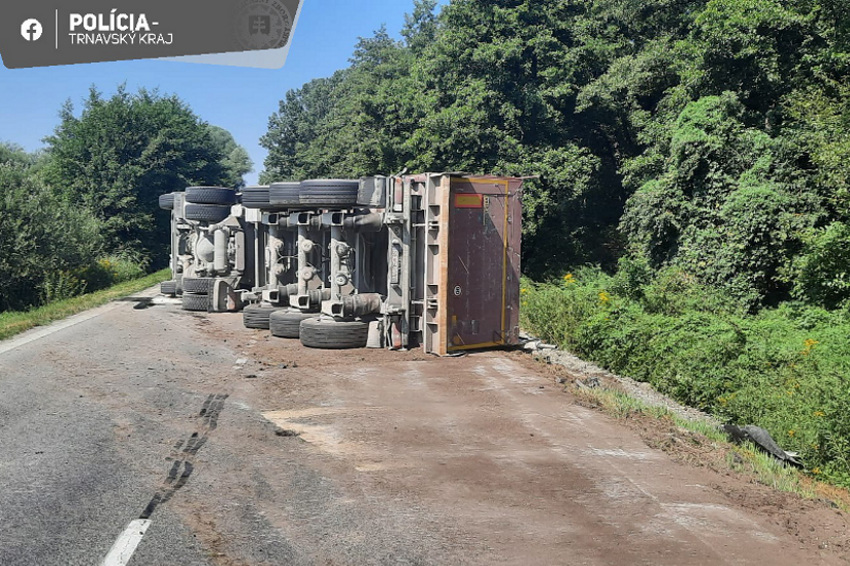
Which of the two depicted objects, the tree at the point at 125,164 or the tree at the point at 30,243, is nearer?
the tree at the point at 30,243

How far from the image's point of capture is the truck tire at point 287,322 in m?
14.3

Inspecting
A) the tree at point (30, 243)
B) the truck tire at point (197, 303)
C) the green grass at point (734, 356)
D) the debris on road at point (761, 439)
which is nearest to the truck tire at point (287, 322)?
the green grass at point (734, 356)

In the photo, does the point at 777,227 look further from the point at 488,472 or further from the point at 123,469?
the point at 123,469

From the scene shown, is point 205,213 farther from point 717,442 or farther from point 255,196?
point 717,442

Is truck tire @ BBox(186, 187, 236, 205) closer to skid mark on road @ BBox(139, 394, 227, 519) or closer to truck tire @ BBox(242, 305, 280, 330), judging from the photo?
truck tire @ BBox(242, 305, 280, 330)

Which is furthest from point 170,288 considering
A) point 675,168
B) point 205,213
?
point 675,168

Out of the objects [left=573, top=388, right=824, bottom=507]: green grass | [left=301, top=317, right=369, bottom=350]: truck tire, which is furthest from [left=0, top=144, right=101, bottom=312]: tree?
[left=573, top=388, right=824, bottom=507]: green grass

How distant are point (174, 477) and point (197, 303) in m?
13.4

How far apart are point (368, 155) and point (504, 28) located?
6.86m

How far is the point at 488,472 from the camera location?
6484 mm

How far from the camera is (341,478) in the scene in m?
6.29

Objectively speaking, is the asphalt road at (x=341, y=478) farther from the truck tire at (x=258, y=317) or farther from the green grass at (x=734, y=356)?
the truck tire at (x=258, y=317)

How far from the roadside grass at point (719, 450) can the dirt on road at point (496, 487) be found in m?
0.19

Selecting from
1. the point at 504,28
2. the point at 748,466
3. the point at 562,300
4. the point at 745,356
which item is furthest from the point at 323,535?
the point at 504,28
